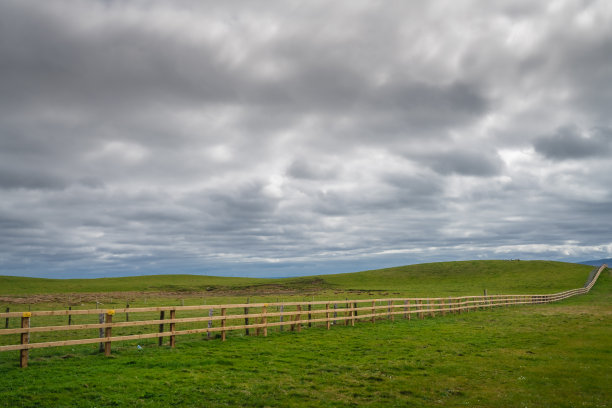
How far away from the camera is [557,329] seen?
23375 millimetres

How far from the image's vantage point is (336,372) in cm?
A: 1277

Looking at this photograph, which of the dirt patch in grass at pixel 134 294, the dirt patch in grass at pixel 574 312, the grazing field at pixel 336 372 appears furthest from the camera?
the dirt patch in grass at pixel 134 294

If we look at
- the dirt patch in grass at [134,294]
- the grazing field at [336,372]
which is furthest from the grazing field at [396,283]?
the grazing field at [336,372]

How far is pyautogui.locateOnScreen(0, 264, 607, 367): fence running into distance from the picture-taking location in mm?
13344

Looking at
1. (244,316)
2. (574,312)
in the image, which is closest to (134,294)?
(244,316)

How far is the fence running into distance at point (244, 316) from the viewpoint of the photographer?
13344 mm

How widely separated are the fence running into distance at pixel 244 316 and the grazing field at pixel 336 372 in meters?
0.63

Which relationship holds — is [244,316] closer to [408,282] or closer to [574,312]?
[574,312]

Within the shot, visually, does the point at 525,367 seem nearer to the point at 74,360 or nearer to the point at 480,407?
the point at 480,407

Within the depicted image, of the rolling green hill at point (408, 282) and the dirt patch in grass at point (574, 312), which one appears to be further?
the rolling green hill at point (408, 282)

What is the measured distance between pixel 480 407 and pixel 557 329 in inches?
679

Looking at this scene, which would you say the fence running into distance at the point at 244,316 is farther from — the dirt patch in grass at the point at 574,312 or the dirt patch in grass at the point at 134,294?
the dirt patch in grass at the point at 134,294

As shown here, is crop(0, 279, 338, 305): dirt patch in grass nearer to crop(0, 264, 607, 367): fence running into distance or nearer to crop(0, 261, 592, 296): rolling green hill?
crop(0, 261, 592, 296): rolling green hill

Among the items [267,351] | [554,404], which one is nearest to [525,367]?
[554,404]
